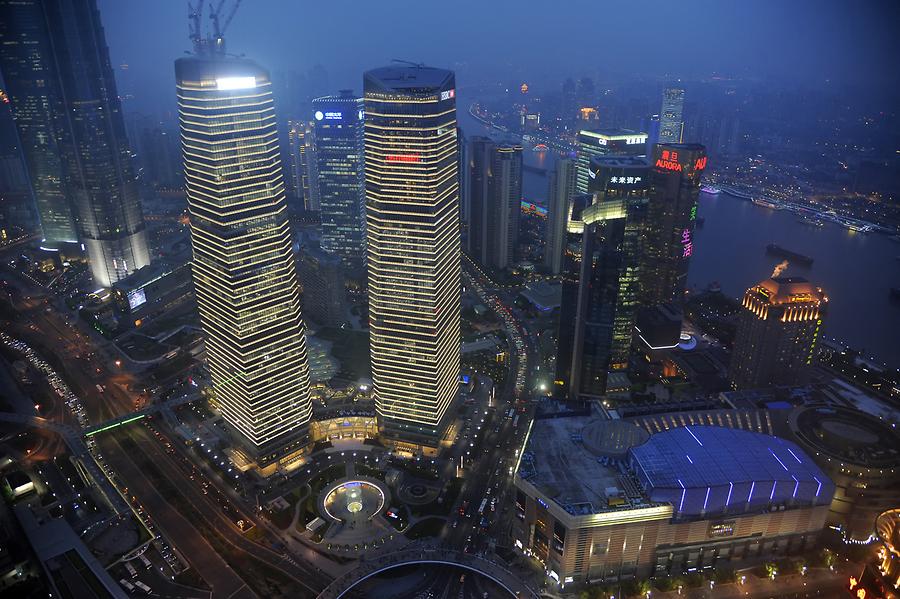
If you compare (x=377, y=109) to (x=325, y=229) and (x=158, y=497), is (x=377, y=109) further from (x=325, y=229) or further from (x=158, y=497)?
(x=325, y=229)

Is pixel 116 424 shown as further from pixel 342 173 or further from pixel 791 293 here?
pixel 791 293

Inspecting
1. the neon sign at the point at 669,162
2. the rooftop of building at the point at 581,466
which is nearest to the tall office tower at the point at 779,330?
the rooftop of building at the point at 581,466

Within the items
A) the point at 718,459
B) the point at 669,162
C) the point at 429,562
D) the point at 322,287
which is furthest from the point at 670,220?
the point at 429,562

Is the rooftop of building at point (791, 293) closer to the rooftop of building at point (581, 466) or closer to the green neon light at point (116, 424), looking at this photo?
the rooftop of building at point (581, 466)

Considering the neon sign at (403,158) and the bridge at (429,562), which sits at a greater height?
the neon sign at (403,158)

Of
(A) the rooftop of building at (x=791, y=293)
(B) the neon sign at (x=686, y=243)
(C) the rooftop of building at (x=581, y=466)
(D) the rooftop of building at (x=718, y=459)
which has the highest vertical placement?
(A) the rooftop of building at (x=791, y=293)

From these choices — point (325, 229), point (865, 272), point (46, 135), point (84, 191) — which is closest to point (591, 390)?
point (325, 229)

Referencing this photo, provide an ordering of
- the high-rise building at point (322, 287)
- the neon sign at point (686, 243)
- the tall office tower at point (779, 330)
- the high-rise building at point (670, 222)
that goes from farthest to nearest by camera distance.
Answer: the neon sign at point (686, 243), the high-rise building at point (670, 222), the high-rise building at point (322, 287), the tall office tower at point (779, 330)

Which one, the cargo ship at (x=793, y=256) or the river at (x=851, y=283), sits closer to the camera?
the river at (x=851, y=283)
